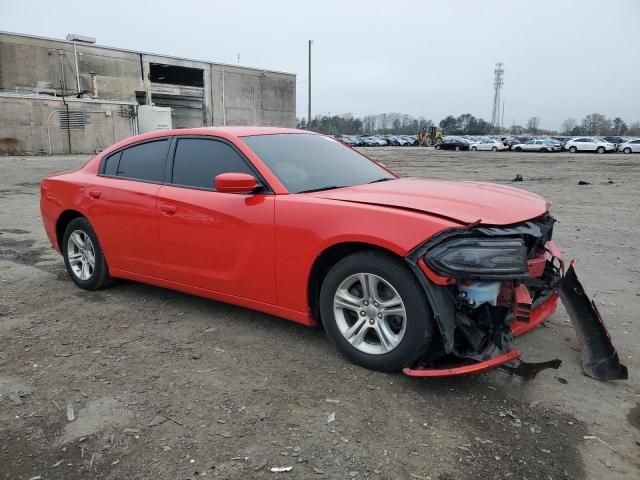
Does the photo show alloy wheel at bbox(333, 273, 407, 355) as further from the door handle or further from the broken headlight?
the door handle

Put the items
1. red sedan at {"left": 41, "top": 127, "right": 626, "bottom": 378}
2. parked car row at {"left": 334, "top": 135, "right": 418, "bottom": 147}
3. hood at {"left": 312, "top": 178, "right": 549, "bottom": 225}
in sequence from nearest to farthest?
red sedan at {"left": 41, "top": 127, "right": 626, "bottom": 378} < hood at {"left": 312, "top": 178, "right": 549, "bottom": 225} < parked car row at {"left": 334, "top": 135, "right": 418, "bottom": 147}

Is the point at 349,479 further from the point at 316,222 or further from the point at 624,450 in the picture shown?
the point at 316,222

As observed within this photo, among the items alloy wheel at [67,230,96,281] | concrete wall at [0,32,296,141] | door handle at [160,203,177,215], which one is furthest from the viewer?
concrete wall at [0,32,296,141]

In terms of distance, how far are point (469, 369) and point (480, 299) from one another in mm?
392

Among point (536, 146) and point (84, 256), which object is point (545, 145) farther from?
point (84, 256)

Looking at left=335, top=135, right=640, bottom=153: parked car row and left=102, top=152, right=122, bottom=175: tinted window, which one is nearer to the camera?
left=102, top=152, right=122, bottom=175: tinted window

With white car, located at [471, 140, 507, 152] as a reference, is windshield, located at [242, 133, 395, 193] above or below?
above

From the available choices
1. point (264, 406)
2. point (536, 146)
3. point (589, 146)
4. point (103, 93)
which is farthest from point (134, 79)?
point (264, 406)

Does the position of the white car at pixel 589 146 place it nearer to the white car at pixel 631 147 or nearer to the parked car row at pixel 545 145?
the parked car row at pixel 545 145

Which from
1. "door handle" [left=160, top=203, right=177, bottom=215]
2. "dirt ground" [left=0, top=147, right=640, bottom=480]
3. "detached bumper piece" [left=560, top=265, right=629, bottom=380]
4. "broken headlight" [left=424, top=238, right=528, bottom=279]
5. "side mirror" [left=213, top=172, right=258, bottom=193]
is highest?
"side mirror" [left=213, top=172, right=258, bottom=193]

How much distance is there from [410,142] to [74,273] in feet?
221

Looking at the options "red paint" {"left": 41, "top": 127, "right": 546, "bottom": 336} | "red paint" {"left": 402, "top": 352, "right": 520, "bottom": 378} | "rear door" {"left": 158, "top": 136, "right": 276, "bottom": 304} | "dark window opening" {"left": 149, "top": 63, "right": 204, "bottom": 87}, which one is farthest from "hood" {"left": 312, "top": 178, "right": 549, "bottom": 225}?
"dark window opening" {"left": 149, "top": 63, "right": 204, "bottom": 87}

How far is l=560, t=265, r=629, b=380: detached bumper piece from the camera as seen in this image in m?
3.26

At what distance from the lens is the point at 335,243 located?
329 cm
